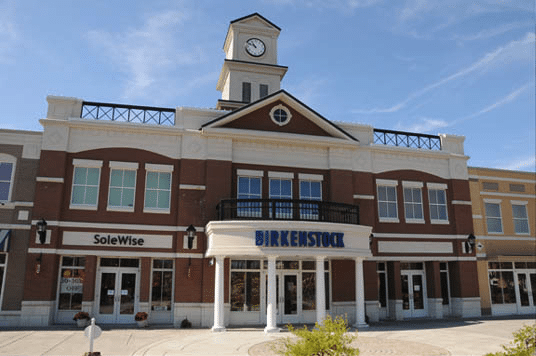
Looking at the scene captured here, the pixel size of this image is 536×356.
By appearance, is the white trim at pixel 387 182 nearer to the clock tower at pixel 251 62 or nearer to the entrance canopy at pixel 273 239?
the entrance canopy at pixel 273 239

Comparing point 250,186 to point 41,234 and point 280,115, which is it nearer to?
point 280,115

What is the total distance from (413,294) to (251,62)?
1629 cm

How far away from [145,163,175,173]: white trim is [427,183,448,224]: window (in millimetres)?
13180

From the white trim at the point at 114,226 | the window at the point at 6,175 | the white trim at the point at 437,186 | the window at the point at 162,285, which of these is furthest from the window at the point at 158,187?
the white trim at the point at 437,186

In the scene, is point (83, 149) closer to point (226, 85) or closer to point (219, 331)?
point (219, 331)

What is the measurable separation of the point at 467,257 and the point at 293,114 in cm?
1152

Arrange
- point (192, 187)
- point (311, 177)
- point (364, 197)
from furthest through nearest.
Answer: point (364, 197) < point (311, 177) < point (192, 187)

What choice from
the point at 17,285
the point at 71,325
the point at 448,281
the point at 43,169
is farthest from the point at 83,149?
the point at 448,281

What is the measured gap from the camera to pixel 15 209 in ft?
58.4

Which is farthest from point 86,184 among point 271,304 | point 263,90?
point 263,90

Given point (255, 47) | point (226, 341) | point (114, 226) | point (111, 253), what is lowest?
point (226, 341)

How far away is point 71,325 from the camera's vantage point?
17094mm

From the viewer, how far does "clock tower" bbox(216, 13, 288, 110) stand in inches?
1048

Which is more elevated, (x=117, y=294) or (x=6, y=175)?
(x=6, y=175)
